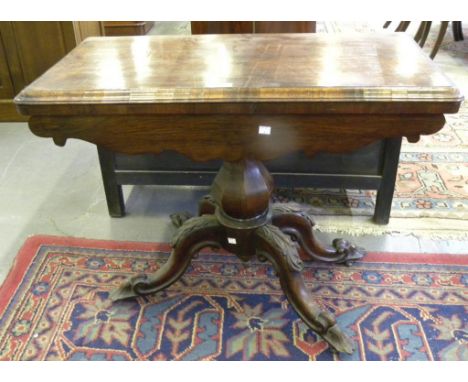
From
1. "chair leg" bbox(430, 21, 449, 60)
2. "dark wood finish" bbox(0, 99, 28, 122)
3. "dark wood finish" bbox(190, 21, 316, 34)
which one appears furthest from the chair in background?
"dark wood finish" bbox(0, 99, 28, 122)

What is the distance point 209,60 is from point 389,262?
850mm

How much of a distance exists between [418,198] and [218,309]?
3.12 ft

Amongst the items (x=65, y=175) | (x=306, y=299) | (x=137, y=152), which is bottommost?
(x=65, y=175)

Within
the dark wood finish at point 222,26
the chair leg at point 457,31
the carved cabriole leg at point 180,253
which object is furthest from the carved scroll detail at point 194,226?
the chair leg at point 457,31

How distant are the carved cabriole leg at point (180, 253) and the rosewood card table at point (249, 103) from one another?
11 cm

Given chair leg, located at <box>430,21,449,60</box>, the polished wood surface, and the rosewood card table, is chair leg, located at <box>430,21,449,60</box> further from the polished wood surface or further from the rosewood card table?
the polished wood surface

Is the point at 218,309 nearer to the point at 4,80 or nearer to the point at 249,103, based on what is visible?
the point at 249,103

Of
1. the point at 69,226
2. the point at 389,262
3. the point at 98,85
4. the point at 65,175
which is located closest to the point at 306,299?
the point at 389,262

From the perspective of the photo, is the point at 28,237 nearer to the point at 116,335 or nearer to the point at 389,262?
the point at 116,335

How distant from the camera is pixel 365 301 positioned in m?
1.34

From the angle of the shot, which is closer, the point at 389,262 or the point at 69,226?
the point at 389,262

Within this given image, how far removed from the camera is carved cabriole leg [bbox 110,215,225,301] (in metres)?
1.31

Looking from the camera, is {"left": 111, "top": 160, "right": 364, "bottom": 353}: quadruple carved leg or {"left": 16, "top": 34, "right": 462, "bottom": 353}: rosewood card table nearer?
{"left": 16, "top": 34, "right": 462, "bottom": 353}: rosewood card table

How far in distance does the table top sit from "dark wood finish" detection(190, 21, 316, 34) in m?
0.99
